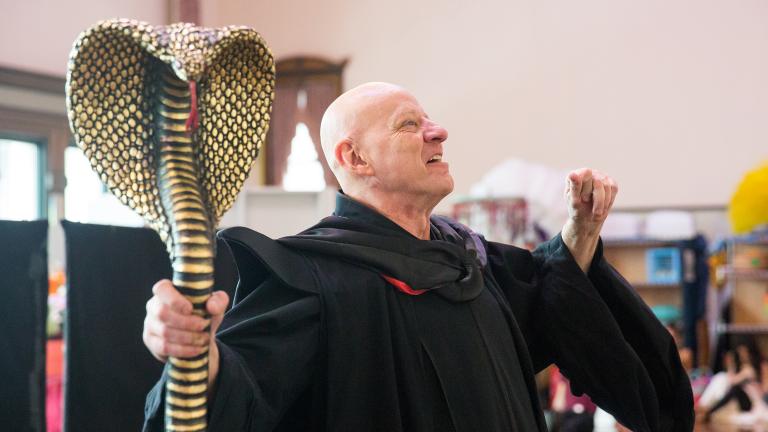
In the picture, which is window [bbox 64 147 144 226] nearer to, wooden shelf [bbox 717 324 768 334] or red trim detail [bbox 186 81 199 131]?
wooden shelf [bbox 717 324 768 334]

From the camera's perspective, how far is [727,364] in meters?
7.18

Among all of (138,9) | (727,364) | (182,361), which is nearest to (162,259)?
(182,361)

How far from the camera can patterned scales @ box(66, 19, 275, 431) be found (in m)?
A: 1.06

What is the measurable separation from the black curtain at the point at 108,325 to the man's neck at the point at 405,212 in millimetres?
591

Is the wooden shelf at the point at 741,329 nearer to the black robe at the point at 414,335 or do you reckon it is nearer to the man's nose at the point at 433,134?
the black robe at the point at 414,335

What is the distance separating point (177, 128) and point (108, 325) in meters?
1.09

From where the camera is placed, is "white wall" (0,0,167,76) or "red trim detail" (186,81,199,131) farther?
"white wall" (0,0,167,76)

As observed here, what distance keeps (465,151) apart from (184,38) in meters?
7.98

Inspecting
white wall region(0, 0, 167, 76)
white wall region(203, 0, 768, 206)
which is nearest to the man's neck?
white wall region(0, 0, 167, 76)

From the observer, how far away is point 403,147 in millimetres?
1887

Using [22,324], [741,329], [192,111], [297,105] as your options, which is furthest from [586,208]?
[297,105]

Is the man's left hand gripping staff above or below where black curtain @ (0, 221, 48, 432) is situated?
above

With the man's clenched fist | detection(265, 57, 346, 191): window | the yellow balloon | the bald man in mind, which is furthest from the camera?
detection(265, 57, 346, 191): window

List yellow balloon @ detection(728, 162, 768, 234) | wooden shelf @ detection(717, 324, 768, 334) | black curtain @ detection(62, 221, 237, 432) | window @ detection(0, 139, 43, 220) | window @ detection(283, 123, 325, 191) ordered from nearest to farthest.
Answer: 1. black curtain @ detection(62, 221, 237, 432)
2. window @ detection(0, 139, 43, 220)
3. yellow balloon @ detection(728, 162, 768, 234)
4. wooden shelf @ detection(717, 324, 768, 334)
5. window @ detection(283, 123, 325, 191)
